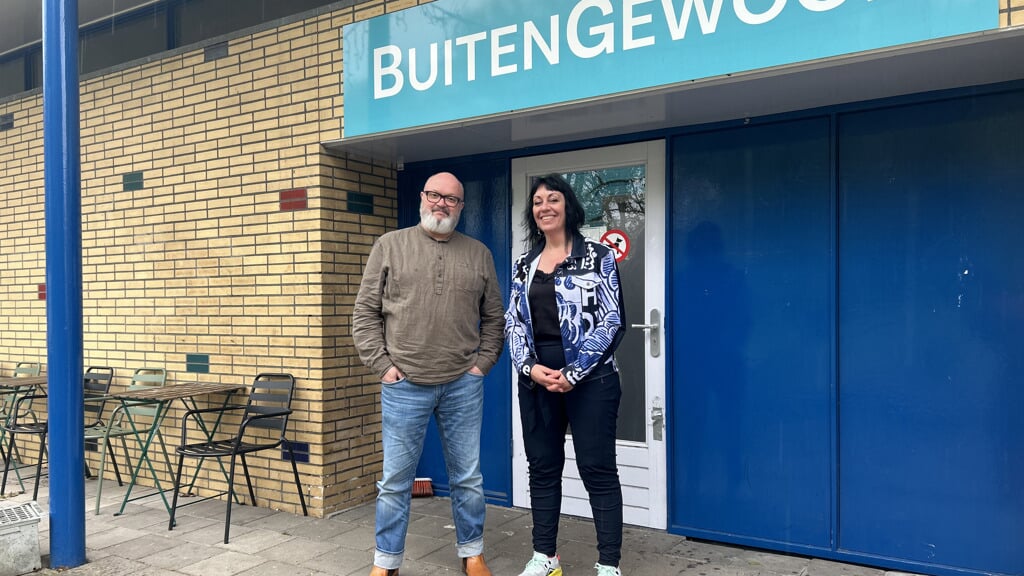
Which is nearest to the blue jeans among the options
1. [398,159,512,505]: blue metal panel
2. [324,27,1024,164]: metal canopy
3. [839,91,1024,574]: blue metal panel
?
[398,159,512,505]: blue metal panel

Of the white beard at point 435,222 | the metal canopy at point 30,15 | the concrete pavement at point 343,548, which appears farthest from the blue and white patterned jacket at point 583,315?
the metal canopy at point 30,15

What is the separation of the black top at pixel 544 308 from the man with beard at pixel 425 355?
331mm

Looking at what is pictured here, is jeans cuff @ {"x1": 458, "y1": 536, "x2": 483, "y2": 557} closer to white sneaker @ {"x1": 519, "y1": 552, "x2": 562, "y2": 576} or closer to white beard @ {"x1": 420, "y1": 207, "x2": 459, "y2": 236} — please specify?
white sneaker @ {"x1": 519, "y1": 552, "x2": 562, "y2": 576}

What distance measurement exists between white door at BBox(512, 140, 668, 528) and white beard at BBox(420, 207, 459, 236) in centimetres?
125

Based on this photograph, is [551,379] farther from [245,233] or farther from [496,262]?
[245,233]

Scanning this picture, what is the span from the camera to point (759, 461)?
3.96 meters

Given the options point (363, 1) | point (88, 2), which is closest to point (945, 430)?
point (363, 1)

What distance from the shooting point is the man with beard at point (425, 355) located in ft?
11.4

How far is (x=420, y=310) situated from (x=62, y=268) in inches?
74.6

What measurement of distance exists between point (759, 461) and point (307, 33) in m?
3.75

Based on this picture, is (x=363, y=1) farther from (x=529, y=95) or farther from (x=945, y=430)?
(x=945, y=430)

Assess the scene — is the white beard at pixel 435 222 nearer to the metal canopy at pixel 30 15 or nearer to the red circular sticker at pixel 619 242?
the red circular sticker at pixel 619 242

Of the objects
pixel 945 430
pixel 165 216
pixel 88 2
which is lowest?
pixel 945 430

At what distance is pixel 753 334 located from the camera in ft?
13.0
